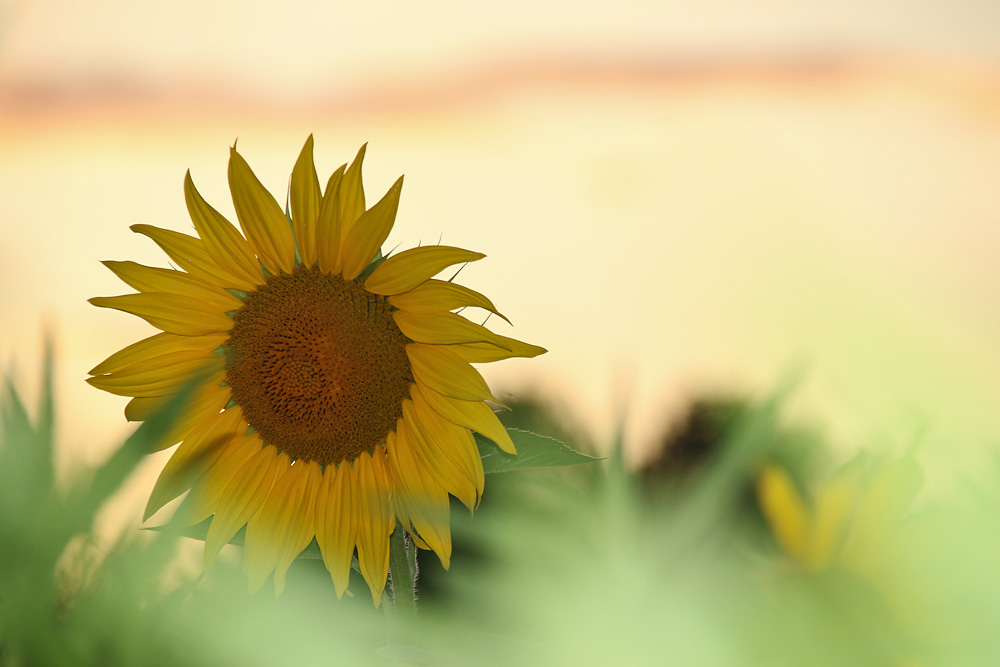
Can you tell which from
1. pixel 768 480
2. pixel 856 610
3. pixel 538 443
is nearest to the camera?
pixel 856 610

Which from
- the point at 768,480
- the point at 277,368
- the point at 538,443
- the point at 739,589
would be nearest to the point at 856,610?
the point at 739,589

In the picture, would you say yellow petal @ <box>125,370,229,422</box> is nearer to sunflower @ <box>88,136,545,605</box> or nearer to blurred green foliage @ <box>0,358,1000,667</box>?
sunflower @ <box>88,136,545,605</box>

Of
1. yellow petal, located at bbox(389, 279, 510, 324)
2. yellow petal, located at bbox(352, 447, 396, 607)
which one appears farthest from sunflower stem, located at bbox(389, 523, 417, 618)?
yellow petal, located at bbox(389, 279, 510, 324)

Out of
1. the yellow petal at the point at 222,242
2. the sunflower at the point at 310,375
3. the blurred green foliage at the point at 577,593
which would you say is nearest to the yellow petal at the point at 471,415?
the sunflower at the point at 310,375

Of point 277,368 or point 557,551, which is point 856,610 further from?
point 277,368

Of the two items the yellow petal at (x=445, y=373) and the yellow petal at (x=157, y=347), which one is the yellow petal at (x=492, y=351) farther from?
the yellow petal at (x=157, y=347)

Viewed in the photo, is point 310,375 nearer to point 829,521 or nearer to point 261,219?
point 261,219
